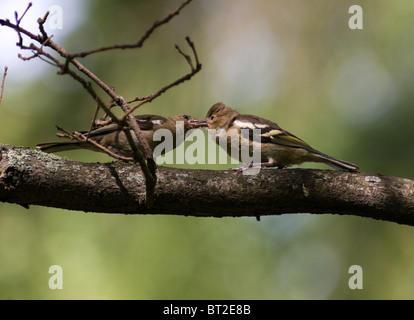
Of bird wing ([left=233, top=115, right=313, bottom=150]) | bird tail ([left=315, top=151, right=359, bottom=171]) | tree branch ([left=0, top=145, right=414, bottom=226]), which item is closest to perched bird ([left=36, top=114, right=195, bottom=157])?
tree branch ([left=0, top=145, right=414, bottom=226])

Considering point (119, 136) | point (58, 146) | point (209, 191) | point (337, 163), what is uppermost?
point (119, 136)

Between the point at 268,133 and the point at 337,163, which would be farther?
the point at 268,133

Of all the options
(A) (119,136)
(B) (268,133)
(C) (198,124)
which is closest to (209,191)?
(B) (268,133)

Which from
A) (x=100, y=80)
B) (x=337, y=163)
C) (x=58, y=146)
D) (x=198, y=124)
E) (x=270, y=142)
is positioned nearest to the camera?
(x=100, y=80)

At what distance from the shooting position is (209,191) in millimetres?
4266

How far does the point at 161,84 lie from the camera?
9.11 meters

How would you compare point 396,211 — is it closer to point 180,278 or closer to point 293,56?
point 180,278

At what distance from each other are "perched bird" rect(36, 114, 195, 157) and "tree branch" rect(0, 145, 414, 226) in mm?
956

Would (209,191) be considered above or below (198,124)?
below

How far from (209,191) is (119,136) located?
2287mm

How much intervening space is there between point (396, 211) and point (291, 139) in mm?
1628

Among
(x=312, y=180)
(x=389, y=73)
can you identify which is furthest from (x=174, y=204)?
(x=389, y=73)

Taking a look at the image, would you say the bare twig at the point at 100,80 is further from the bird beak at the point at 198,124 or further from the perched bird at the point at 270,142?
the bird beak at the point at 198,124

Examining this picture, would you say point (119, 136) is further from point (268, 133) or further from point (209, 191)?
point (209, 191)
